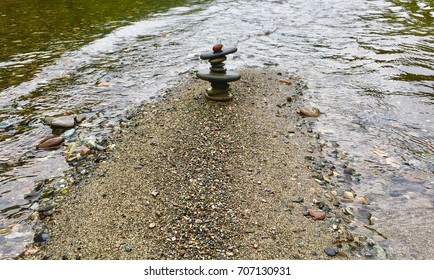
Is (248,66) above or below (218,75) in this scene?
below

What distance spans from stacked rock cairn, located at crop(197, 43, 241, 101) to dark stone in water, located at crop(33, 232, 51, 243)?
4262 mm

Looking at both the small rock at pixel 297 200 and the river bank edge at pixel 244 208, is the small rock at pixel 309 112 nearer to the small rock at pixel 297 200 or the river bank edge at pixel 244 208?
the river bank edge at pixel 244 208

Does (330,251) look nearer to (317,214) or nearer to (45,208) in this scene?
(317,214)

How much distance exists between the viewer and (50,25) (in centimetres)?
1434

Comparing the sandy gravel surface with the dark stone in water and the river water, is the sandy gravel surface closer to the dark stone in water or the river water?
the dark stone in water

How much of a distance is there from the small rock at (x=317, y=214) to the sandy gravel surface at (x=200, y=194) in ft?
0.25

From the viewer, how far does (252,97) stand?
26.3 feet

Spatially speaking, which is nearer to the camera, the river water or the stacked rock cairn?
the river water

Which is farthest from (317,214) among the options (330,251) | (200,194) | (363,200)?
(200,194)

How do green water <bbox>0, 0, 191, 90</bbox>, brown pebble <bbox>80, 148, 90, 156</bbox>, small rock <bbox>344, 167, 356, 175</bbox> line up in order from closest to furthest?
small rock <bbox>344, 167, 356, 175</bbox>
brown pebble <bbox>80, 148, 90, 156</bbox>
green water <bbox>0, 0, 191, 90</bbox>

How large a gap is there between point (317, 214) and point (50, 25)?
1414 cm

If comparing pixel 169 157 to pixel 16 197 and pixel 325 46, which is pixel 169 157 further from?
pixel 325 46

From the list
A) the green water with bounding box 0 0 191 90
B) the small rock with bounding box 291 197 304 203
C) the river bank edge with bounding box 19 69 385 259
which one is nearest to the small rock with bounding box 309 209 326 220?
the river bank edge with bounding box 19 69 385 259

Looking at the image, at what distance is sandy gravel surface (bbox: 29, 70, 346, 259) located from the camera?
4043 millimetres
